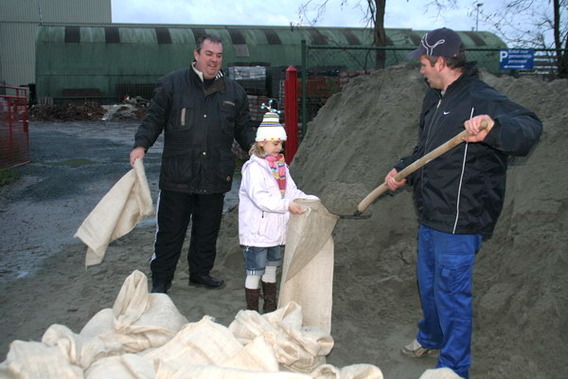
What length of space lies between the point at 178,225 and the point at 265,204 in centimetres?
127

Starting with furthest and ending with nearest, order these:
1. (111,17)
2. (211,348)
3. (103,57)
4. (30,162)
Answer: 1. (111,17)
2. (103,57)
3. (30,162)
4. (211,348)

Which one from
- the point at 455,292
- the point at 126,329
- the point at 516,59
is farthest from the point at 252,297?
the point at 516,59

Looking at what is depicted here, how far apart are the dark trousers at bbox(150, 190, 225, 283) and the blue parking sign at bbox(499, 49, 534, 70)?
5.68m

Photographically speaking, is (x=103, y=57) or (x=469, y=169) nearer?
(x=469, y=169)

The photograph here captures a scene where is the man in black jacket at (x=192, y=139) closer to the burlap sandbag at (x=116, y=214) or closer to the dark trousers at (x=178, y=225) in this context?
the dark trousers at (x=178, y=225)

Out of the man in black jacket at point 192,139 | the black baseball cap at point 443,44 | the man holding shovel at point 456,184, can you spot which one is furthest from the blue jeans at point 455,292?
the man in black jacket at point 192,139

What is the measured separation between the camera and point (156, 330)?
3.11 metres

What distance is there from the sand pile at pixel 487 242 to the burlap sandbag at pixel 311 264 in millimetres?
143

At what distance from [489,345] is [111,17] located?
39330 mm

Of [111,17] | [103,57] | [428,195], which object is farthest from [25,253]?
[111,17]

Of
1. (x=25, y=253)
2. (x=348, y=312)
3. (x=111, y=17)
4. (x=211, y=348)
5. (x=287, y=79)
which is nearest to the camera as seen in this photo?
(x=211, y=348)

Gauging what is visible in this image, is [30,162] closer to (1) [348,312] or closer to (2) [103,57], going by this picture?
(1) [348,312]

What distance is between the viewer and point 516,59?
873 centimetres

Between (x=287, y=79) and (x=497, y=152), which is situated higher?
(x=287, y=79)
